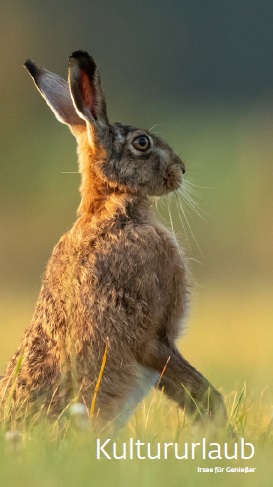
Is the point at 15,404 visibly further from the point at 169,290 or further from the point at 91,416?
the point at 169,290

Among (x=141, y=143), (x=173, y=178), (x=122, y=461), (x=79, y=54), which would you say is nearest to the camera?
(x=122, y=461)

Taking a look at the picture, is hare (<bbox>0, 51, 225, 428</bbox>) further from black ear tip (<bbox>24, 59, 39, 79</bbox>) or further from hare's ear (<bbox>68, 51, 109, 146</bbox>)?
black ear tip (<bbox>24, 59, 39, 79</bbox>)

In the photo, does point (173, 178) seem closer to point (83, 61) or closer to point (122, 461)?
point (83, 61)

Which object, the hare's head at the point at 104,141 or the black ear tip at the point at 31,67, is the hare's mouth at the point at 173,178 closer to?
the hare's head at the point at 104,141

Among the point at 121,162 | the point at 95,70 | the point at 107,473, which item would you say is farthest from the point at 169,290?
the point at 107,473

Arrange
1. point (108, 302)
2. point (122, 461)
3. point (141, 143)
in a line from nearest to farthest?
point (122, 461) → point (108, 302) → point (141, 143)

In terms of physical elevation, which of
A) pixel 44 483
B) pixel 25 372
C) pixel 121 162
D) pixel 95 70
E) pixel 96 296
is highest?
pixel 95 70

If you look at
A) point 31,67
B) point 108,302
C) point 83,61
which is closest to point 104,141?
point 83,61

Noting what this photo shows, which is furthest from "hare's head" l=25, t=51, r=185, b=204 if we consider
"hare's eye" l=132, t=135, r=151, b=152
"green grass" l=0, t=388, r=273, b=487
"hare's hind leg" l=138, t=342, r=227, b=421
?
"green grass" l=0, t=388, r=273, b=487
